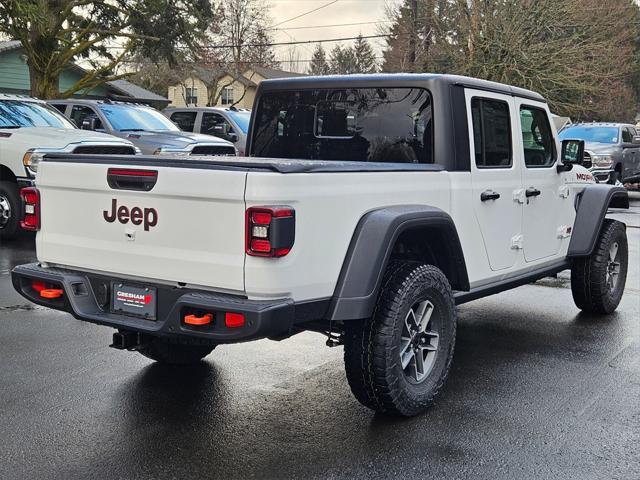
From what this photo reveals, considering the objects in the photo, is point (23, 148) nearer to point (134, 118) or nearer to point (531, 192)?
point (134, 118)

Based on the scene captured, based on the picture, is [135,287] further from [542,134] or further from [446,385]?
[542,134]

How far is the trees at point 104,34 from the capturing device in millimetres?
22266

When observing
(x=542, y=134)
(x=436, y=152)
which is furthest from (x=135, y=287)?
(x=542, y=134)

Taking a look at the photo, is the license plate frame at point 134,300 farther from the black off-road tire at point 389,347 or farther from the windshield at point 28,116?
the windshield at point 28,116

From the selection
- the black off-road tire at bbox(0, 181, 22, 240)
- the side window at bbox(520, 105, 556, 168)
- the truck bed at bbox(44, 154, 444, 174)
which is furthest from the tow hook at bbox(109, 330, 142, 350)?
the black off-road tire at bbox(0, 181, 22, 240)

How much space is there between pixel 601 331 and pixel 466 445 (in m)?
2.93

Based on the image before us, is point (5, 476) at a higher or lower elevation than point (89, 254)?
lower

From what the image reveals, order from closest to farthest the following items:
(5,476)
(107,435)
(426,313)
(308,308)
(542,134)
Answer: (5,476)
(308,308)
(107,435)
(426,313)
(542,134)

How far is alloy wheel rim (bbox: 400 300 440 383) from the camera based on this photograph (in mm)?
4266

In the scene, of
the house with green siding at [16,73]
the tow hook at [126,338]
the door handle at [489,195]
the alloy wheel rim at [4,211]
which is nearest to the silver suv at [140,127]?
the alloy wheel rim at [4,211]

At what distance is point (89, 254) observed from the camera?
4.09 meters

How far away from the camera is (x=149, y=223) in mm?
3811

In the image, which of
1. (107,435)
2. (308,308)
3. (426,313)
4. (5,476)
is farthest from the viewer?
(426,313)

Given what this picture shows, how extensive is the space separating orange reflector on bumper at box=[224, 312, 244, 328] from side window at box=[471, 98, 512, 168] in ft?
7.16
